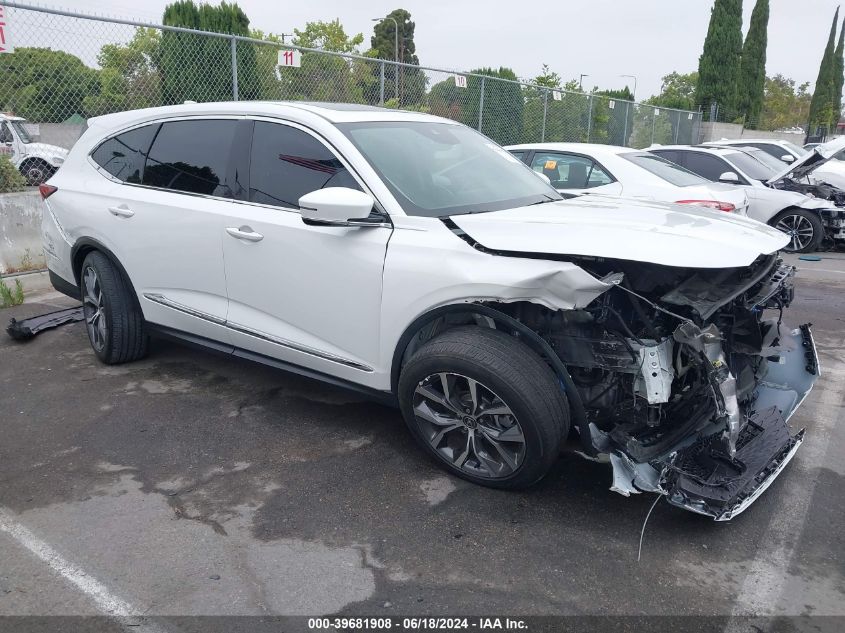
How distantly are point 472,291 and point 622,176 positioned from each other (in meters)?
4.81

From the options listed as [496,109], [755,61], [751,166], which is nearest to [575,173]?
[751,166]

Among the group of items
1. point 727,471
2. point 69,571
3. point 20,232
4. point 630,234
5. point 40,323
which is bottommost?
point 69,571

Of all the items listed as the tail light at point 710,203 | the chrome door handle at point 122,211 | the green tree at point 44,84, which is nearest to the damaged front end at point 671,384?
the chrome door handle at point 122,211

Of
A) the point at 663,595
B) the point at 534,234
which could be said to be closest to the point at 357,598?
the point at 663,595

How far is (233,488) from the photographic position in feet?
10.7

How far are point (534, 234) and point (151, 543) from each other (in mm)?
2112

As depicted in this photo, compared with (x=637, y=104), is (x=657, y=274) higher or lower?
lower

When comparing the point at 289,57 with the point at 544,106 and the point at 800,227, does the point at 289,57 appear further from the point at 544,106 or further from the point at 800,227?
the point at 800,227

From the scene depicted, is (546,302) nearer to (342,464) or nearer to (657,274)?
(657,274)

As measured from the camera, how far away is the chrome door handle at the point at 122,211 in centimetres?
432

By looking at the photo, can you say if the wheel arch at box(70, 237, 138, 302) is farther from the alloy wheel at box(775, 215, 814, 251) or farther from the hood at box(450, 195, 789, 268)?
the alloy wheel at box(775, 215, 814, 251)

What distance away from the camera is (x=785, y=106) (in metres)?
64.2

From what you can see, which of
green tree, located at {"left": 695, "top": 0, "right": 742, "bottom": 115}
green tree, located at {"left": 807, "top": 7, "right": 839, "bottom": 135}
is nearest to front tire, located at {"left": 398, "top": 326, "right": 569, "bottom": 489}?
green tree, located at {"left": 695, "top": 0, "right": 742, "bottom": 115}

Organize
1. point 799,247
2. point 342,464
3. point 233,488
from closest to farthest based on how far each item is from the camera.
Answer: point 233,488 → point 342,464 → point 799,247
